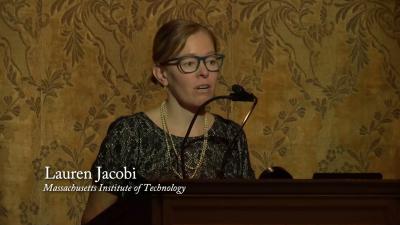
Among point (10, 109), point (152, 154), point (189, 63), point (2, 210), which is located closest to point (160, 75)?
point (189, 63)

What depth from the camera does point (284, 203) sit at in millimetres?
1321

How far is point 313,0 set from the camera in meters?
2.76

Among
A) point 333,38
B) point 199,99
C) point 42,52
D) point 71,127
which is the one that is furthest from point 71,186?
point 333,38

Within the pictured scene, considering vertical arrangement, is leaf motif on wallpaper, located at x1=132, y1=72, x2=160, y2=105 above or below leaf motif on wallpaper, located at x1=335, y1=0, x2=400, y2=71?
below

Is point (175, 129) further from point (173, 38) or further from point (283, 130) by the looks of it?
point (283, 130)

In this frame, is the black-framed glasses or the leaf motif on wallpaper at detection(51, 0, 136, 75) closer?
the black-framed glasses

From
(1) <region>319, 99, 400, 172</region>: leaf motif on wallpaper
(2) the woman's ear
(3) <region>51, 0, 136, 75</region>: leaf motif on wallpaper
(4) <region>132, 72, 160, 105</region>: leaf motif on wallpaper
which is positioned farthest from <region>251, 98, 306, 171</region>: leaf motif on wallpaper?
(2) the woman's ear

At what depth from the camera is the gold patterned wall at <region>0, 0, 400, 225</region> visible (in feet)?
8.55

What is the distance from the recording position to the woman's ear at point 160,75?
6.78ft

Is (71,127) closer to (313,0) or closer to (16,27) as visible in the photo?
(16,27)

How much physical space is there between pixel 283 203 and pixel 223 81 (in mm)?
1387

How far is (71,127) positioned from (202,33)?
2.68ft

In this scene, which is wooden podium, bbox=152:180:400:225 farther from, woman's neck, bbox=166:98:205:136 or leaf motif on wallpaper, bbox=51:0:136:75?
leaf motif on wallpaper, bbox=51:0:136:75

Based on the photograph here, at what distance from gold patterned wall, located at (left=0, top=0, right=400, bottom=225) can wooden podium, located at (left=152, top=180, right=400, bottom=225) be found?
1.36m
